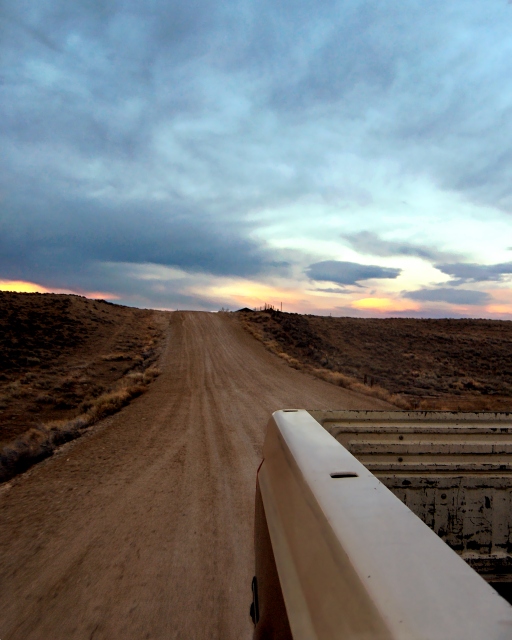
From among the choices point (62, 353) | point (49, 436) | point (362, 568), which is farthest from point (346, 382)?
point (62, 353)

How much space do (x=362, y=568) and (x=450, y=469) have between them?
1955 mm

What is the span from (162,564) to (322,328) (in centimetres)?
4412

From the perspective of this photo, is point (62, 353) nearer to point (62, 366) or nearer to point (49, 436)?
point (62, 366)

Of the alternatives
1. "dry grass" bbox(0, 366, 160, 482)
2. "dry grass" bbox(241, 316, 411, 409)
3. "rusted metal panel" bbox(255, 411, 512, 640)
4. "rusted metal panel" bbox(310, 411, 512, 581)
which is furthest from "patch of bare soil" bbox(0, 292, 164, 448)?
"rusted metal panel" bbox(255, 411, 512, 640)

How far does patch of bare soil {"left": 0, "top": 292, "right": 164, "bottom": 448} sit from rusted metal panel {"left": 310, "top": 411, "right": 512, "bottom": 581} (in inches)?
383

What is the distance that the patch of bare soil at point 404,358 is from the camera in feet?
58.9

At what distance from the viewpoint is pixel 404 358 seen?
107ft

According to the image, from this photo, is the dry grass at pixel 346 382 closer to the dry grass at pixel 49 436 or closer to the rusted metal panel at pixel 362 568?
the dry grass at pixel 49 436

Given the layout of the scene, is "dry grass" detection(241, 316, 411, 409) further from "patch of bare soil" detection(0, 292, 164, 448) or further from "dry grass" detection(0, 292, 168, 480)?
"patch of bare soil" detection(0, 292, 164, 448)

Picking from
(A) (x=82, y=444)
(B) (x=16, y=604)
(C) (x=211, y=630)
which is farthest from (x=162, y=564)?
(A) (x=82, y=444)

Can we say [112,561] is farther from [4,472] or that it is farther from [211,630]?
[4,472]

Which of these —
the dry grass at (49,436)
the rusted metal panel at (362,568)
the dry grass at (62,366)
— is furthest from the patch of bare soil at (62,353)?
the rusted metal panel at (362,568)

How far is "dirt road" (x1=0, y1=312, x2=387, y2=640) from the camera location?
3250mm

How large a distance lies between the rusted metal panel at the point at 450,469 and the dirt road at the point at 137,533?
1818 millimetres
